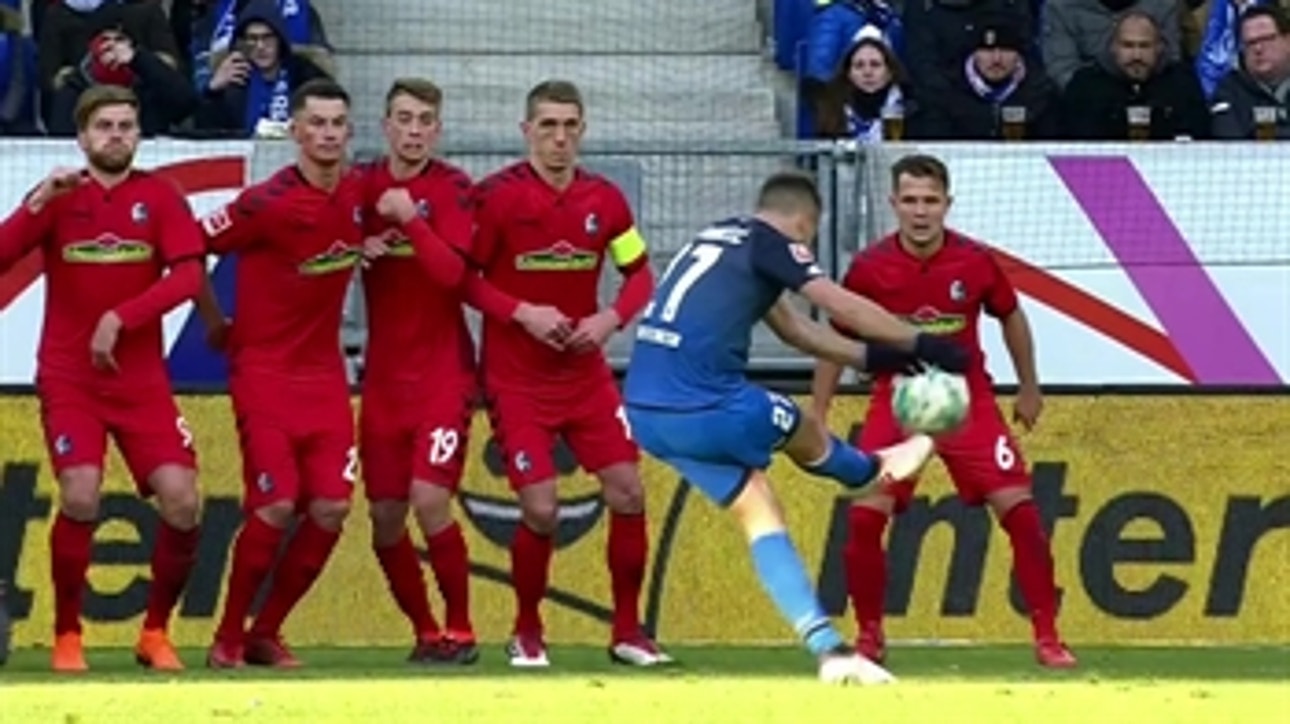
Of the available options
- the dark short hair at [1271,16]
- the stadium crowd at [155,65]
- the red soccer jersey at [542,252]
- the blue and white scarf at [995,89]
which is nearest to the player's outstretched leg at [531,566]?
the red soccer jersey at [542,252]

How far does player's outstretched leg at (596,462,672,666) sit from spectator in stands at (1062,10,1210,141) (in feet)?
15.0

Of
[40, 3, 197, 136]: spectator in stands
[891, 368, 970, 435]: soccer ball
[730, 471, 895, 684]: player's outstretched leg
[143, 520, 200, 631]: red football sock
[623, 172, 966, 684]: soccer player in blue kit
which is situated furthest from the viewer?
[40, 3, 197, 136]: spectator in stands

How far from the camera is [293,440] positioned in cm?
1642

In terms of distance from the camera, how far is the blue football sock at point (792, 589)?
14.5 metres

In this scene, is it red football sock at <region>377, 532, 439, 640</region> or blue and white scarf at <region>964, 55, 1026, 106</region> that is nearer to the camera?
red football sock at <region>377, 532, 439, 640</region>

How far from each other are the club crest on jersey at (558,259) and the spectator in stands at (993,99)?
411 centimetres

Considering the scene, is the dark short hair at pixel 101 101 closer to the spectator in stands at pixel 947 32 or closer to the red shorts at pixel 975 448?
the red shorts at pixel 975 448

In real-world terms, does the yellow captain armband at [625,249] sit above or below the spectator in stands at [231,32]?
Result: below

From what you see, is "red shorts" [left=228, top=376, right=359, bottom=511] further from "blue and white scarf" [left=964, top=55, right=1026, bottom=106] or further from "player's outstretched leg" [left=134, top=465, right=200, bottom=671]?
"blue and white scarf" [left=964, top=55, right=1026, bottom=106]

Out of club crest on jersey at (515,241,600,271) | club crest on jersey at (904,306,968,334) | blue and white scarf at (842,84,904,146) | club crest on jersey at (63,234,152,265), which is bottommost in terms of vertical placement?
club crest on jersey at (904,306,968,334)

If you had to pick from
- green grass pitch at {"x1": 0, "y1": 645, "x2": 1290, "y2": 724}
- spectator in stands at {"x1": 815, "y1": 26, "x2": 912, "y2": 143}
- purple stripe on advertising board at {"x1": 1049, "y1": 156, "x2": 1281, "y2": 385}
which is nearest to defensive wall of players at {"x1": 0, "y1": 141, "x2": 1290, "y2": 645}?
purple stripe on advertising board at {"x1": 1049, "y1": 156, "x2": 1281, "y2": 385}

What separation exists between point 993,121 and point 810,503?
314 cm

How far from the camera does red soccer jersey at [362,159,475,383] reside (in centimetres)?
1658

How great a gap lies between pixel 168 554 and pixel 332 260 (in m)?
1.38
